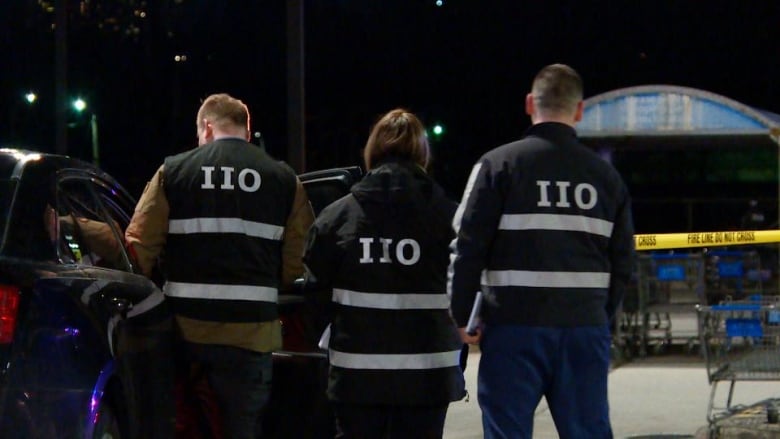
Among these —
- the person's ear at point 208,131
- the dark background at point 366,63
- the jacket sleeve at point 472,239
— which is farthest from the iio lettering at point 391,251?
the dark background at point 366,63

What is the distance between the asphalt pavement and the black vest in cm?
361

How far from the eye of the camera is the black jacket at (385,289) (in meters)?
4.84

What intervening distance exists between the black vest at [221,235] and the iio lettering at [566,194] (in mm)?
1256

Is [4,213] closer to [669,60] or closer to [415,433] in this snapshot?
[415,433]

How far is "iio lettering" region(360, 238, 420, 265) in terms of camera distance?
191 inches

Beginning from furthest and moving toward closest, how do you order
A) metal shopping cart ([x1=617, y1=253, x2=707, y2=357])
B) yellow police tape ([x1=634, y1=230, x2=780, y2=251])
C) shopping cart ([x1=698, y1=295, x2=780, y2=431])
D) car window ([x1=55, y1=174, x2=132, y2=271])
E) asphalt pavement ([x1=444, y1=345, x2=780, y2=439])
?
metal shopping cart ([x1=617, y1=253, x2=707, y2=357]) < yellow police tape ([x1=634, y1=230, x2=780, y2=251]) < asphalt pavement ([x1=444, y1=345, x2=780, y2=439]) < shopping cart ([x1=698, y1=295, x2=780, y2=431]) < car window ([x1=55, y1=174, x2=132, y2=271])

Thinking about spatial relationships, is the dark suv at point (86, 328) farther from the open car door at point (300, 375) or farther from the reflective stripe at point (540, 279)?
the reflective stripe at point (540, 279)

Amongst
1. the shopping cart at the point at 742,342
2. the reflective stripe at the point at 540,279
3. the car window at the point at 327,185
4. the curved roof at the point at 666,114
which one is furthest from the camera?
the curved roof at the point at 666,114

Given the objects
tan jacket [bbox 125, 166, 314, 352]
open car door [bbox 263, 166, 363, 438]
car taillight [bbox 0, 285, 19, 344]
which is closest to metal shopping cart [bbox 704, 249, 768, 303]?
open car door [bbox 263, 166, 363, 438]

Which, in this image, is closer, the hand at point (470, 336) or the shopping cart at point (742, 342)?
the hand at point (470, 336)

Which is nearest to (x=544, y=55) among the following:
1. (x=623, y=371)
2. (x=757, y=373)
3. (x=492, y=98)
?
(x=492, y=98)

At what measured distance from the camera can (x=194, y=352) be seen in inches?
207

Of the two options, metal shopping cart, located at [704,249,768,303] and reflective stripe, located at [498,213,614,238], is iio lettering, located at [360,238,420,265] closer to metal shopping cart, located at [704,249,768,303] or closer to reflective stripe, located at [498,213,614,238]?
reflective stripe, located at [498,213,614,238]

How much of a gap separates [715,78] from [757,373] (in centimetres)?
4389
